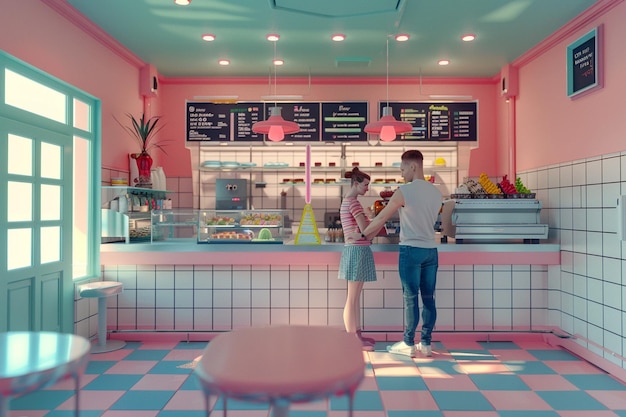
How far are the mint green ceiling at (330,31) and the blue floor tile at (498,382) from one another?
3.07m

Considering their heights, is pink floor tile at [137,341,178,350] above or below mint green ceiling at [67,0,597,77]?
below

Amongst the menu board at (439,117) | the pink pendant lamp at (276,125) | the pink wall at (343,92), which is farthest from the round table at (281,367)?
the pink wall at (343,92)

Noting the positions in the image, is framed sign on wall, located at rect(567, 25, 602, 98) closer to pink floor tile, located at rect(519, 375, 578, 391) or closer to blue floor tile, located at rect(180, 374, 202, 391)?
pink floor tile, located at rect(519, 375, 578, 391)

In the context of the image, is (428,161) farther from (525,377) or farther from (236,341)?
(236,341)

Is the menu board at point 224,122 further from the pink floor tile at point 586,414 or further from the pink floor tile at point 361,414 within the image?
the pink floor tile at point 586,414

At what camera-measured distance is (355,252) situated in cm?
404

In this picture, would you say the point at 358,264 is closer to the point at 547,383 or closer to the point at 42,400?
the point at 547,383

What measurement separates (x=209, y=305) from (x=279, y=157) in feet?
9.43

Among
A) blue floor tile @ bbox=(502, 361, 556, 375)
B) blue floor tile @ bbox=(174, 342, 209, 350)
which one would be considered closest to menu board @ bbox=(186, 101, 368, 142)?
blue floor tile @ bbox=(174, 342, 209, 350)

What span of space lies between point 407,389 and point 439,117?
13.3ft

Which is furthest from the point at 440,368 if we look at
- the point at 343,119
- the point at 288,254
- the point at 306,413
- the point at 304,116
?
the point at 304,116

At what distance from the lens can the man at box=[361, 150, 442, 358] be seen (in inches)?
152

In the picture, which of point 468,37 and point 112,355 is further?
point 468,37

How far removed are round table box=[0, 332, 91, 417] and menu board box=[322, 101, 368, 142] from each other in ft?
16.3
